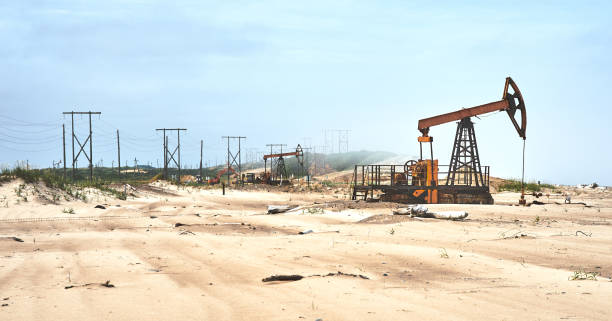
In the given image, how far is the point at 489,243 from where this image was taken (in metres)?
10.0

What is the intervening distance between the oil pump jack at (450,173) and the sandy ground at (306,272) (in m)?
10.2

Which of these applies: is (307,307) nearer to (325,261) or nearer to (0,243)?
(325,261)

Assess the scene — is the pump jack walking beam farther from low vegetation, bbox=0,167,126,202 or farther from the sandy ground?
low vegetation, bbox=0,167,126,202

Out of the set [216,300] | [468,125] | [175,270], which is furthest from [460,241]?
[468,125]

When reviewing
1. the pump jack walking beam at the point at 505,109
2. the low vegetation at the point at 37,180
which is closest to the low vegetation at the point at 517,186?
the pump jack walking beam at the point at 505,109

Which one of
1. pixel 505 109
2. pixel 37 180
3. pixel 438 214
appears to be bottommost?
pixel 438 214

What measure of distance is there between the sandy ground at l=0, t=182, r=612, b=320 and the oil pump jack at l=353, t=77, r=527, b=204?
1019 cm

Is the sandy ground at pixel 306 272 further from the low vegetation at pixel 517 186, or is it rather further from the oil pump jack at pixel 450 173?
the low vegetation at pixel 517 186

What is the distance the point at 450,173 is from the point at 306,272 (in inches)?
800

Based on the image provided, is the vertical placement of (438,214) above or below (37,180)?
below

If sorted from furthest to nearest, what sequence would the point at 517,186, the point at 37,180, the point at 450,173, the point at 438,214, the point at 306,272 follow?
the point at 517,186, the point at 450,173, the point at 37,180, the point at 438,214, the point at 306,272

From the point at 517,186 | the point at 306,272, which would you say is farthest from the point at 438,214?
the point at 517,186

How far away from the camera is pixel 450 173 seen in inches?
1013

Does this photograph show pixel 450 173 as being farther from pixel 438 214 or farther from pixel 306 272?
pixel 306 272
